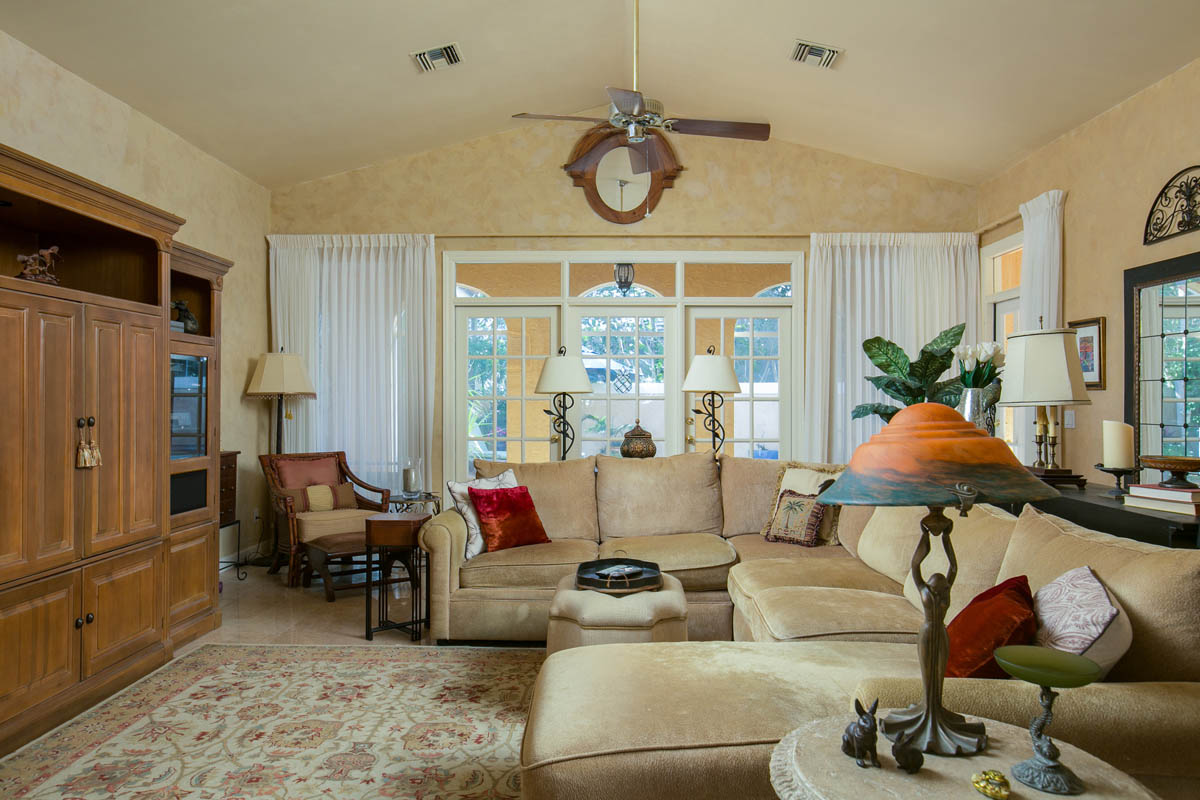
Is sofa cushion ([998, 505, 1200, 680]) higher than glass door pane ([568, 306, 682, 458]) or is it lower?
lower

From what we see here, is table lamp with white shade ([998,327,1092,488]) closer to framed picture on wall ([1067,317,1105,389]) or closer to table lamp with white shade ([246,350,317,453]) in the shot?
framed picture on wall ([1067,317,1105,389])

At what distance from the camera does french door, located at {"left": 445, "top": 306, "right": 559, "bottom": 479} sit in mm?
6246

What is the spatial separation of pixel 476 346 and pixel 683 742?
4875 mm

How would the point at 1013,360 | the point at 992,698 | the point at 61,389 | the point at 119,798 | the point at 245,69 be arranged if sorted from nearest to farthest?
the point at 992,698 → the point at 119,798 → the point at 61,389 → the point at 1013,360 → the point at 245,69

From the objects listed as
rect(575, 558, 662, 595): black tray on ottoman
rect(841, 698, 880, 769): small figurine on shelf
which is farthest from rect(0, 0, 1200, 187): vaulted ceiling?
rect(841, 698, 880, 769): small figurine on shelf

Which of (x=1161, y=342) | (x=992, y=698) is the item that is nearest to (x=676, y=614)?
(x=992, y=698)

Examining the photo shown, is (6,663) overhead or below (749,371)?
below

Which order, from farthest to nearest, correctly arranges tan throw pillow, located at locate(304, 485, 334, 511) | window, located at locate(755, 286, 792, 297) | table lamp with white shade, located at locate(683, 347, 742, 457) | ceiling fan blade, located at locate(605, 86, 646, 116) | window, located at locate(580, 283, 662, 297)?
window, located at locate(580, 283, 662, 297) < window, located at locate(755, 286, 792, 297) < tan throw pillow, located at locate(304, 485, 334, 511) < table lamp with white shade, located at locate(683, 347, 742, 457) < ceiling fan blade, located at locate(605, 86, 646, 116)

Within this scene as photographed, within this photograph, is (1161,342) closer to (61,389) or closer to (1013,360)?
(1013,360)

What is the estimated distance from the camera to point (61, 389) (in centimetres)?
296

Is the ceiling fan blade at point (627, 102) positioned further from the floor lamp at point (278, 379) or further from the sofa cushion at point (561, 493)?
the floor lamp at point (278, 379)

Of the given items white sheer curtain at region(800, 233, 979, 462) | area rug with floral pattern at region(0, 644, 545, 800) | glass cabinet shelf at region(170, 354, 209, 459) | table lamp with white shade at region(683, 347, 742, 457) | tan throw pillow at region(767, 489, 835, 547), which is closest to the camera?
area rug with floral pattern at region(0, 644, 545, 800)

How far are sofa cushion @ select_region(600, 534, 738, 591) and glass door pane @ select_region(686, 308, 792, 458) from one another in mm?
2227

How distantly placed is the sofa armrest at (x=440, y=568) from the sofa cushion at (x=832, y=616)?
5.02 ft
